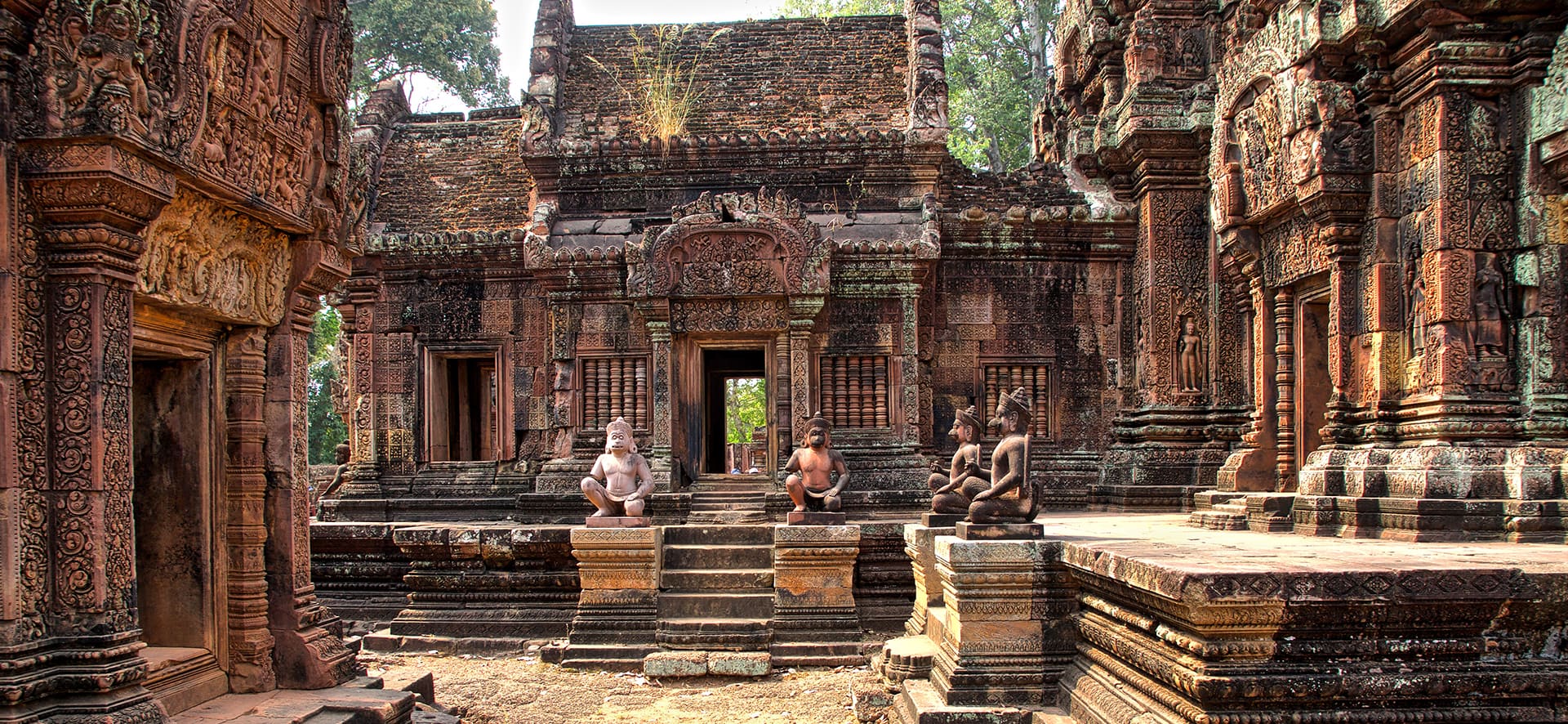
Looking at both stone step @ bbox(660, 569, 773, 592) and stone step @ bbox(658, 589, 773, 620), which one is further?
stone step @ bbox(660, 569, 773, 592)

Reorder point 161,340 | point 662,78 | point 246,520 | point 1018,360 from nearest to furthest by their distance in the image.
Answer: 1. point 161,340
2. point 246,520
3. point 1018,360
4. point 662,78

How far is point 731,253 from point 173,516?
6.37 meters

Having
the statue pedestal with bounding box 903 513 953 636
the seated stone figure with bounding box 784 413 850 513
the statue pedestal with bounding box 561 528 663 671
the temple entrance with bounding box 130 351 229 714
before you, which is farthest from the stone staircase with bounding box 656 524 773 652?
the temple entrance with bounding box 130 351 229 714

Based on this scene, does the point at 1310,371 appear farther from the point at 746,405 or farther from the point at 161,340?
the point at 746,405

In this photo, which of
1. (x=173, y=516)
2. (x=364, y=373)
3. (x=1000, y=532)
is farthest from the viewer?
(x=364, y=373)

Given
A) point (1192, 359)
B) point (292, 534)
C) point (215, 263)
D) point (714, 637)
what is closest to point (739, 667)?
point (714, 637)

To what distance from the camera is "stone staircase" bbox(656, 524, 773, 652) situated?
29.0 feet

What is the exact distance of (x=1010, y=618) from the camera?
5957 mm

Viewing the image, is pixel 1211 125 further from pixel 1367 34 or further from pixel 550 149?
pixel 550 149

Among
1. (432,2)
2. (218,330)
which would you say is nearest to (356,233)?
(218,330)

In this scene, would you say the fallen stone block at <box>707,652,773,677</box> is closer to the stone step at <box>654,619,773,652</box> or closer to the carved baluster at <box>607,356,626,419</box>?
the stone step at <box>654,619,773,652</box>

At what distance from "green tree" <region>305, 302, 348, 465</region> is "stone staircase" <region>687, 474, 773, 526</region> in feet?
53.7

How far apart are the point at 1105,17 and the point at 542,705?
925 cm

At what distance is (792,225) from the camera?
11047mm
